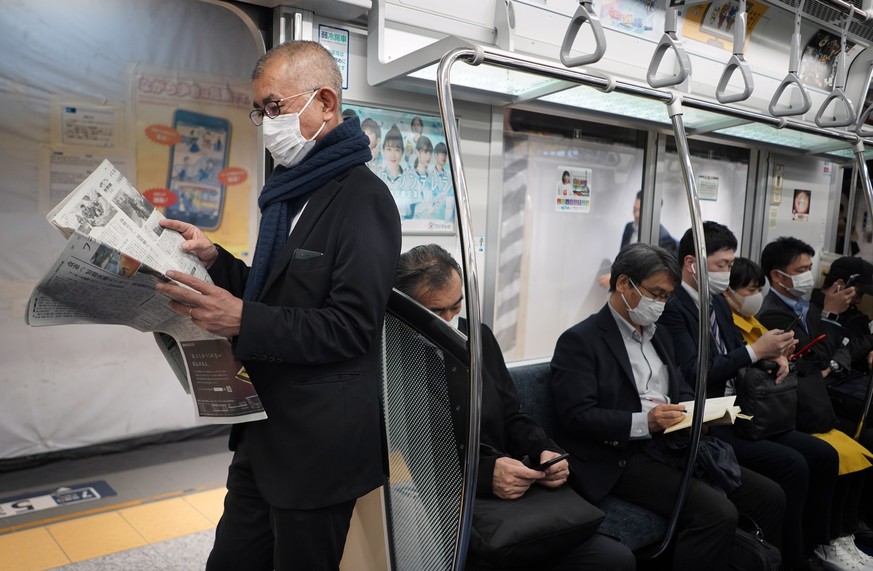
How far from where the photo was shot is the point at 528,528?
1.99 metres

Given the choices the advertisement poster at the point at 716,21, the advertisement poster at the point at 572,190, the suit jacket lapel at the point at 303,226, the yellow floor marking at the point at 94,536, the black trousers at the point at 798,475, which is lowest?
the yellow floor marking at the point at 94,536

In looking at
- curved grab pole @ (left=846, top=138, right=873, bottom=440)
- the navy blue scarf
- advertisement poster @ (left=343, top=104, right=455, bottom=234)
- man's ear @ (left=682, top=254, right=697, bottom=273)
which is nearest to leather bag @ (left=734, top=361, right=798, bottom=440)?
man's ear @ (left=682, top=254, right=697, bottom=273)

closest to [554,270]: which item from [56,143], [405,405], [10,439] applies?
[405,405]

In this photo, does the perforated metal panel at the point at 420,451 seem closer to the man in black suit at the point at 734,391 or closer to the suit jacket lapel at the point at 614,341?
the suit jacket lapel at the point at 614,341

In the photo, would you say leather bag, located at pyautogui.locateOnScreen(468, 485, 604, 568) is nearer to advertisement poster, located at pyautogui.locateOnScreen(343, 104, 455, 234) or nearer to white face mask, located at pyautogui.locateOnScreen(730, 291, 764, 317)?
advertisement poster, located at pyautogui.locateOnScreen(343, 104, 455, 234)

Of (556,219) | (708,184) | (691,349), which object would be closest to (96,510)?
(556,219)

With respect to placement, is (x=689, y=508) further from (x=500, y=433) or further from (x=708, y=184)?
(x=708, y=184)

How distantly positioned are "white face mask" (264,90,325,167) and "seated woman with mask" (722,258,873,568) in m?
2.50

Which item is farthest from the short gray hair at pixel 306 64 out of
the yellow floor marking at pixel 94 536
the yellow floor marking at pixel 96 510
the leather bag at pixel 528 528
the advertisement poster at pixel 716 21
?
the advertisement poster at pixel 716 21

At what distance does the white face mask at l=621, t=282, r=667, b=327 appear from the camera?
269cm

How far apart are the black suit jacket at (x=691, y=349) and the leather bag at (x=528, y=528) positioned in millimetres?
1147

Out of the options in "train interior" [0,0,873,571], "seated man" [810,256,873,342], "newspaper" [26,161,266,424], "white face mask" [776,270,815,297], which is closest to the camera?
"newspaper" [26,161,266,424]

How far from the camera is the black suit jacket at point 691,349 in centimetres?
304

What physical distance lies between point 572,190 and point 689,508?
2034 mm
